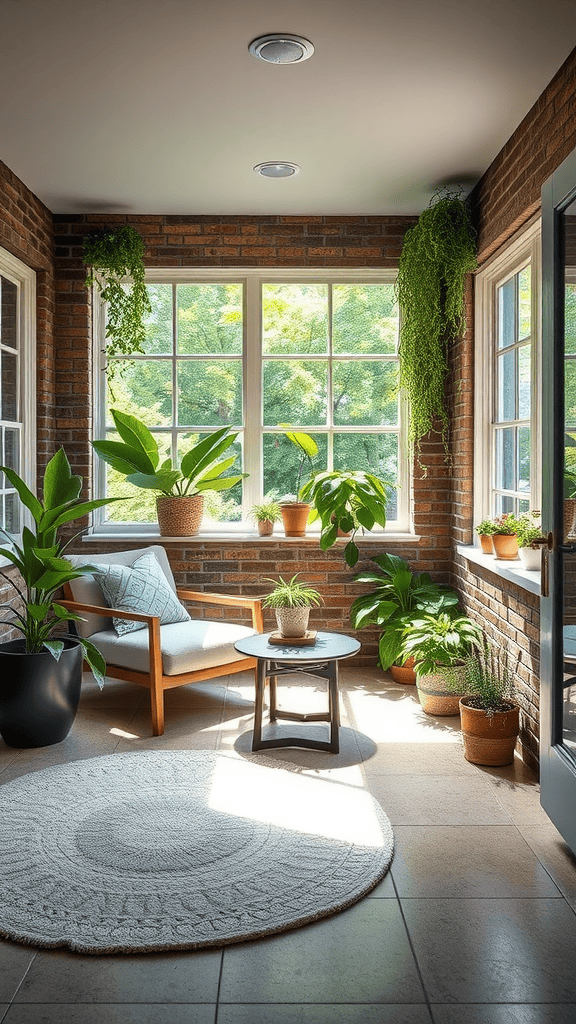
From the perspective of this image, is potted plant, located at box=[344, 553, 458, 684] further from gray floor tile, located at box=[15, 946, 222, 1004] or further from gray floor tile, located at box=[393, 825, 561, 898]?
gray floor tile, located at box=[15, 946, 222, 1004]

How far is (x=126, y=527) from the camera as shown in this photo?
5.54 meters

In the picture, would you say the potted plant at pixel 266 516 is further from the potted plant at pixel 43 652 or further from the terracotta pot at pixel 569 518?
the terracotta pot at pixel 569 518

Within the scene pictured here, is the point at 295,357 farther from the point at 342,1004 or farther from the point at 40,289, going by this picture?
the point at 342,1004

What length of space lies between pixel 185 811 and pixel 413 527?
2800 mm

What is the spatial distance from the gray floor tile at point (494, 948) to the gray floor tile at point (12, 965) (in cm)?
100

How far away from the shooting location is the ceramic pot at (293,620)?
3980 mm

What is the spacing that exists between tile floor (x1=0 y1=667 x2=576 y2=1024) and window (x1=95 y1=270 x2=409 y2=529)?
2.54 metres

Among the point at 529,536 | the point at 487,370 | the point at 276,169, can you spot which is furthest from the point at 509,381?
the point at 276,169

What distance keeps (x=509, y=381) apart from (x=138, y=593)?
7.38 ft

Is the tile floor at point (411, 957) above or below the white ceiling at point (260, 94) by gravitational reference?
below

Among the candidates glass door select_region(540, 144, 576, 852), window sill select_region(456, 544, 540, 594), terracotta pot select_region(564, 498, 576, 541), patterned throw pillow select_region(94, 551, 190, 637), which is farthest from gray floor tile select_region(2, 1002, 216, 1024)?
patterned throw pillow select_region(94, 551, 190, 637)

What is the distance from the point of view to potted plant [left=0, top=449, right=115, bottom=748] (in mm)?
3791

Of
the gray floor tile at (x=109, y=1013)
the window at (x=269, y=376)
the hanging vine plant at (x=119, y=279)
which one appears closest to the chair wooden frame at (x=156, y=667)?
the window at (x=269, y=376)

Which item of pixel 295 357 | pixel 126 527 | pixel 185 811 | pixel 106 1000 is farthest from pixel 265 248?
pixel 106 1000
